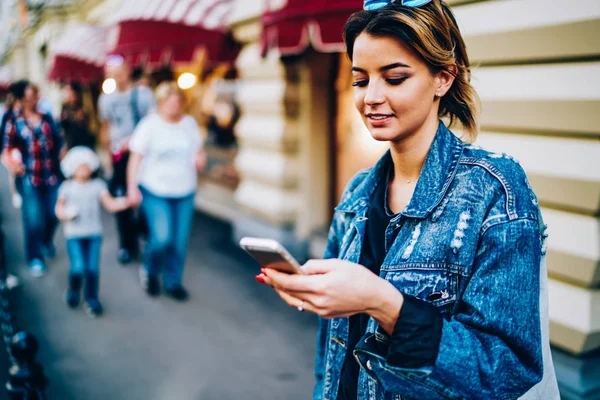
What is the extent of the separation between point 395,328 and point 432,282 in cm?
19

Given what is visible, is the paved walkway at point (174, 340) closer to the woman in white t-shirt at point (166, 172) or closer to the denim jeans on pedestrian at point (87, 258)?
the denim jeans on pedestrian at point (87, 258)

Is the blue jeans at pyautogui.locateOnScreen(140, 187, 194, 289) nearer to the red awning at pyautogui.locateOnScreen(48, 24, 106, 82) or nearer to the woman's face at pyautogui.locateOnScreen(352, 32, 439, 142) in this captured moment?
the woman's face at pyautogui.locateOnScreen(352, 32, 439, 142)

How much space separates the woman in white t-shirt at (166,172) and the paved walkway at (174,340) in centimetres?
64

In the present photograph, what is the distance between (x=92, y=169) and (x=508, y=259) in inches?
174

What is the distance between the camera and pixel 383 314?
113cm

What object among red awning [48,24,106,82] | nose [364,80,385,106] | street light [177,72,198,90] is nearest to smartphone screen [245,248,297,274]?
nose [364,80,385,106]

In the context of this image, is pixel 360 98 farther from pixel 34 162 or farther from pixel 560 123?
pixel 34 162

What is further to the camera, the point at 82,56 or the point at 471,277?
the point at 82,56

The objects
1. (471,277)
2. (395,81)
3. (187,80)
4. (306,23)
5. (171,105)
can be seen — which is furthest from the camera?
(187,80)

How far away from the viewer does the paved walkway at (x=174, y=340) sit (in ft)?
12.0

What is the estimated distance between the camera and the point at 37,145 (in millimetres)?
5797

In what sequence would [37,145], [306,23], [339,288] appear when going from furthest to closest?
1. [37,145]
2. [306,23]
3. [339,288]

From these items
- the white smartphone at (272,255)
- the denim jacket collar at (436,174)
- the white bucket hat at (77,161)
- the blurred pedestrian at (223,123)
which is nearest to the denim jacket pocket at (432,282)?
the denim jacket collar at (436,174)

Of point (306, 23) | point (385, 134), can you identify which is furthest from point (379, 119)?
point (306, 23)
